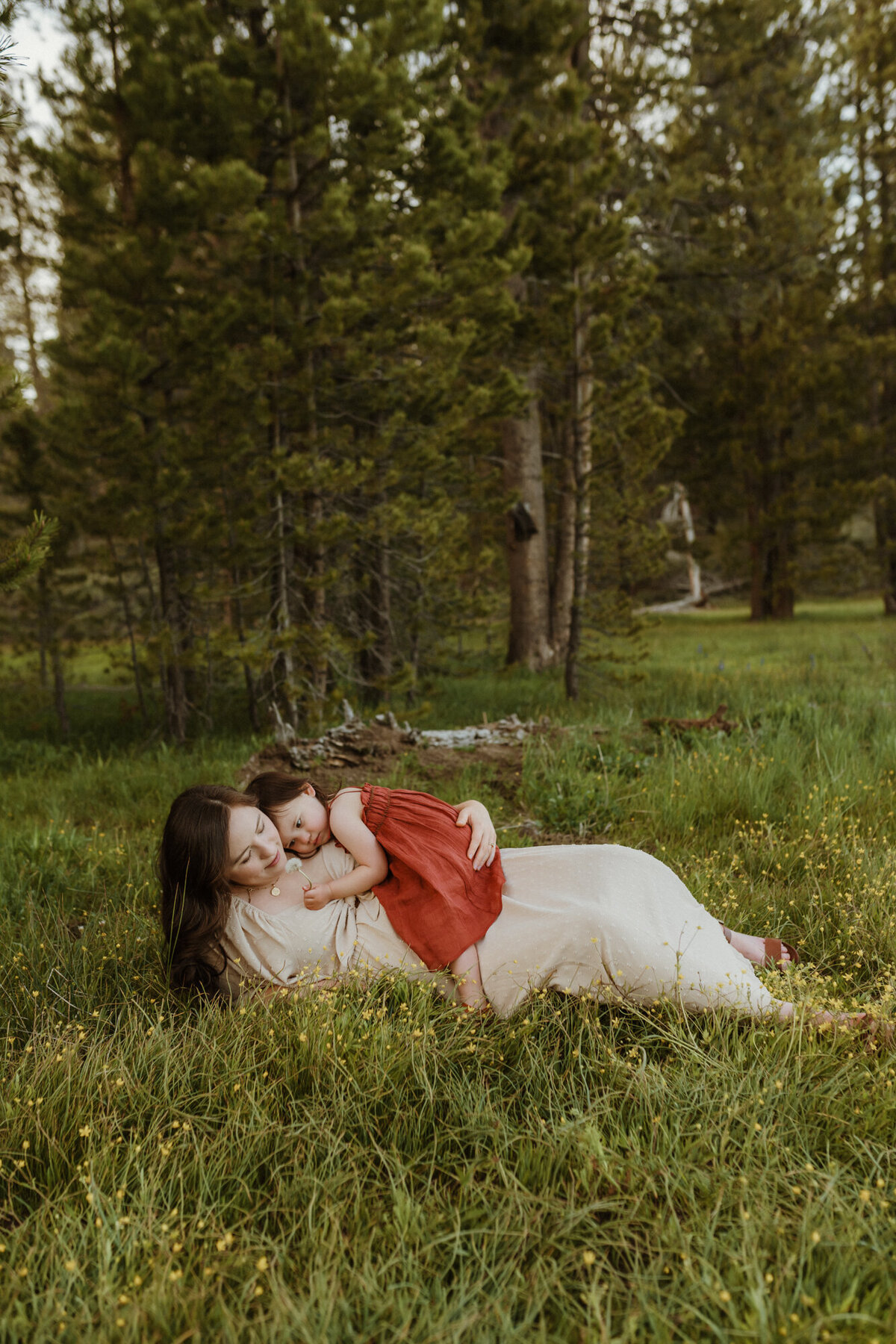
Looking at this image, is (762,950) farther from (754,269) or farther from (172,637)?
(754,269)

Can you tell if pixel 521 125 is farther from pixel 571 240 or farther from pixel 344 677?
pixel 344 677

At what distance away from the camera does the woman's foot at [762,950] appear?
291 cm

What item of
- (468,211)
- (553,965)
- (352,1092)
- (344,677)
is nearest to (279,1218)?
(352,1092)

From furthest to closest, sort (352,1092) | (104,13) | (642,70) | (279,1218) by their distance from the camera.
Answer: (642,70) < (104,13) < (352,1092) < (279,1218)

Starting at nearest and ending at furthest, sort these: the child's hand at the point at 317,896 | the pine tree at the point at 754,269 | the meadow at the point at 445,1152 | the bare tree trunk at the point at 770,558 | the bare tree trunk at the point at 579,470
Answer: the meadow at the point at 445,1152, the child's hand at the point at 317,896, the bare tree trunk at the point at 579,470, the pine tree at the point at 754,269, the bare tree trunk at the point at 770,558

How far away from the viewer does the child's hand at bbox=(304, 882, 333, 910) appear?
281 cm

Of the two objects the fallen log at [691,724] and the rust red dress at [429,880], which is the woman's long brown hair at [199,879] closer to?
the rust red dress at [429,880]

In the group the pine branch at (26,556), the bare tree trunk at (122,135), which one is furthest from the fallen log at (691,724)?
the bare tree trunk at (122,135)

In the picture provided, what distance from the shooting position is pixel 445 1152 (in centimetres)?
211

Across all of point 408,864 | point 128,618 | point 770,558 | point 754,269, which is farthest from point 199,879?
point 770,558

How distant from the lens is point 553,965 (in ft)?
8.80

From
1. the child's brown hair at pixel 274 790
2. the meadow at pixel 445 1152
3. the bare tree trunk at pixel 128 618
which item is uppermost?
the bare tree trunk at pixel 128 618

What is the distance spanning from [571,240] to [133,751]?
6.54 meters

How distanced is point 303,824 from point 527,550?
8.62m
